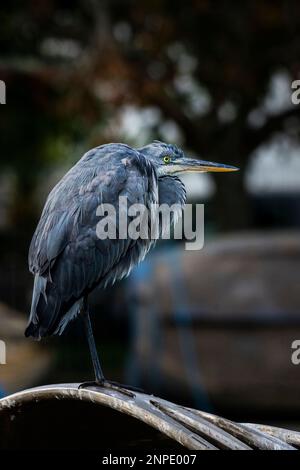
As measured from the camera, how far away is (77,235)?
2.69 metres

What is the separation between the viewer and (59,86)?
9430mm

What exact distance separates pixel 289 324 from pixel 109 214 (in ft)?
18.4

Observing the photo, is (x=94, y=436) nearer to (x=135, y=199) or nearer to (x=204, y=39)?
(x=135, y=199)

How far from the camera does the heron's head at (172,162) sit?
9.21 feet

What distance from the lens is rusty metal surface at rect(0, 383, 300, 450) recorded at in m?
2.19

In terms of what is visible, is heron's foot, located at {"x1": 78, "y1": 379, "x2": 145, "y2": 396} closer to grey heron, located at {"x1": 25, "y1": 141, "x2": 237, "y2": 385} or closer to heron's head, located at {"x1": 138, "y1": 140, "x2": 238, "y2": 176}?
grey heron, located at {"x1": 25, "y1": 141, "x2": 237, "y2": 385}

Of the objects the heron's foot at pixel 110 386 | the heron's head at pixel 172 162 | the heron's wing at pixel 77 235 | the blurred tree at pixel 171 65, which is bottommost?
the heron's foot at pixel 110 386

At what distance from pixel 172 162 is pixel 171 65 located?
641 centimetres

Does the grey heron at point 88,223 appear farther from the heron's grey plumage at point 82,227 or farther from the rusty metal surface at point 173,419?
the rusty metal surface at point 173,419

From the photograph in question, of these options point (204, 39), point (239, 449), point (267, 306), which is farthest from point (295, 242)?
point (239, 449)
